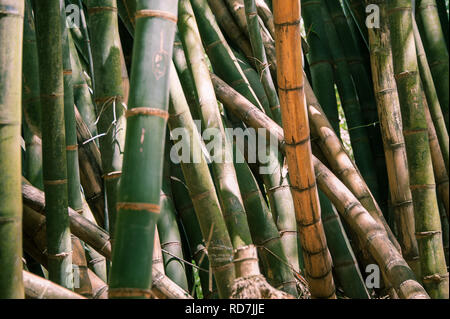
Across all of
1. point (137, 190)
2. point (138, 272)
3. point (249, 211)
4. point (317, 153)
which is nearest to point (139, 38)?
point (137, 190)

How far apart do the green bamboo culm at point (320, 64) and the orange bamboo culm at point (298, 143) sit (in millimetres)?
888

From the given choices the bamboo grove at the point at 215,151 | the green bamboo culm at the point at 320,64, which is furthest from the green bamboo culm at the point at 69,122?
the green bamboo culm at the point at 320,64

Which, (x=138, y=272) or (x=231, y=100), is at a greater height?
(x=231, y=100)

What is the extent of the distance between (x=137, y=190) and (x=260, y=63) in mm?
909

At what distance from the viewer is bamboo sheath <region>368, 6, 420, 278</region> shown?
1866 mm

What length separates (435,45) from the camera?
2303 mm

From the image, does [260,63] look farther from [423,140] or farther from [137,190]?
[137,190]

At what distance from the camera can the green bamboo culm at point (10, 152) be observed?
84cm

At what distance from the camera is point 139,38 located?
2.76ft

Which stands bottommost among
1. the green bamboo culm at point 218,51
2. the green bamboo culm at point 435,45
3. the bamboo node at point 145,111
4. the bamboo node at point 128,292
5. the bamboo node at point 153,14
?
the bamboo node at point 128,292

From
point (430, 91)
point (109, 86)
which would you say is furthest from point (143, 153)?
point (430, 91)

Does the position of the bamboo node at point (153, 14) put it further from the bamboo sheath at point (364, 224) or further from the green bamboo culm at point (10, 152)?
the bamboo sheath at point (364, 224)

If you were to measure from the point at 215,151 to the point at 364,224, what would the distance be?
499 millimetres
